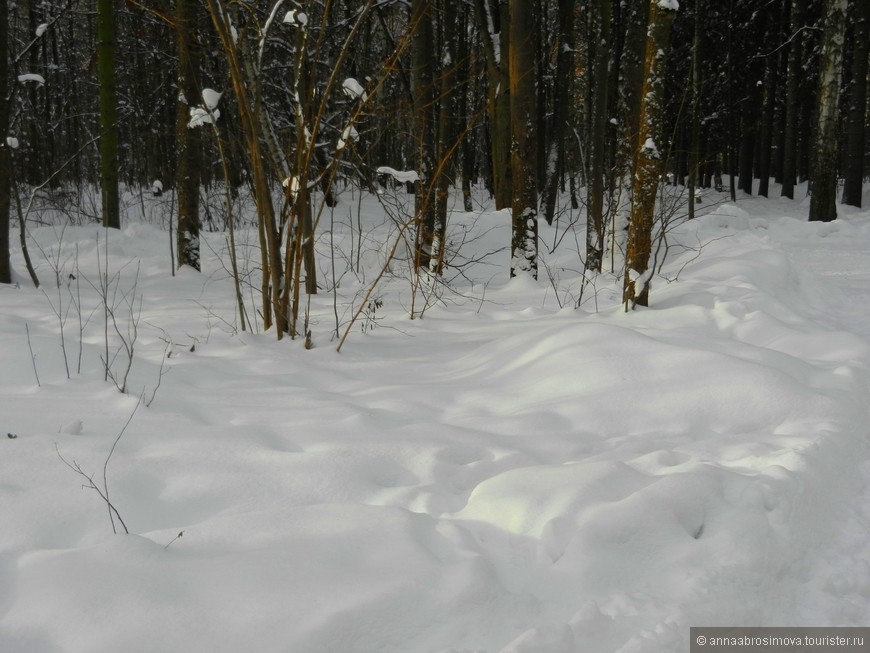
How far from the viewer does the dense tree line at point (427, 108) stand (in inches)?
178

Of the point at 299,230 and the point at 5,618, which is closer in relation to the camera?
the point at 5,618

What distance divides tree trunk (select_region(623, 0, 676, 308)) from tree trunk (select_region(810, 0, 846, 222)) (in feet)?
27.8

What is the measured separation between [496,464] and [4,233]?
5950mm

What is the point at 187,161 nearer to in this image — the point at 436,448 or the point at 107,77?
the point at 107,77

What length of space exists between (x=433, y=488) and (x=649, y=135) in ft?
12.0

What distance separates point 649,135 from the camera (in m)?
5.15

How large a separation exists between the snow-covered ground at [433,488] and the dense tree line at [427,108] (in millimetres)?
1221

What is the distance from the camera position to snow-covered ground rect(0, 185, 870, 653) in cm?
180

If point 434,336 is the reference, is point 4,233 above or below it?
above

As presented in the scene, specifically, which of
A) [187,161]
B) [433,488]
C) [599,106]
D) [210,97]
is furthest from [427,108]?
[433,488]

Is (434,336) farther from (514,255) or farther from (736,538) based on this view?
(736,538)

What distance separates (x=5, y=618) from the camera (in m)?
1.70

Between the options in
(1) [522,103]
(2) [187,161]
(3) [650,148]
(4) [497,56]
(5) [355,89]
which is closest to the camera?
(5) [355,89]

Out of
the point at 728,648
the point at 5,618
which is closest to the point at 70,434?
the point at 5,618
